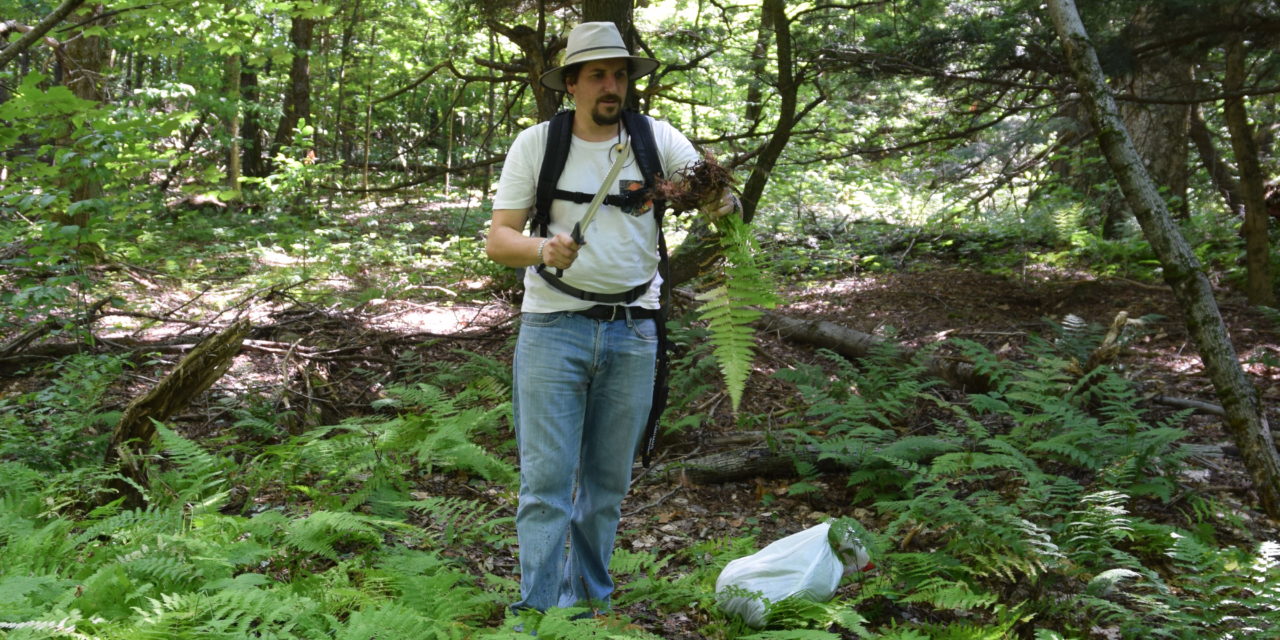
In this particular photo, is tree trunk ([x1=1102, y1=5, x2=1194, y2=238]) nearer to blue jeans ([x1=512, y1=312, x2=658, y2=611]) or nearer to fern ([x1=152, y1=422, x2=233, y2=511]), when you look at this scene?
blue jeans ([x1=512, y1=312, x2=658, y2=611])

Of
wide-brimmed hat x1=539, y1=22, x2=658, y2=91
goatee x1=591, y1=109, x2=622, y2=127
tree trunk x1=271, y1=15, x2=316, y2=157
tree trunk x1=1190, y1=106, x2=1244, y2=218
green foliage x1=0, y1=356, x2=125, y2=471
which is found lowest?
green foliage x1=0, y1=356, x2=125, y2=471

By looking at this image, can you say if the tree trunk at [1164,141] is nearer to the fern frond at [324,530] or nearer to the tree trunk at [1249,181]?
the tree trunk at [1249,181]

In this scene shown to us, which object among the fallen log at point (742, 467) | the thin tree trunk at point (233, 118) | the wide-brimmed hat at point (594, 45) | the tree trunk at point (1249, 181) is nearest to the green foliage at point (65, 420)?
the fallen log at point (742, 467)

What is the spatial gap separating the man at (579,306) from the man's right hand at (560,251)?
19 centimetres

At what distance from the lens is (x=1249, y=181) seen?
7309mm

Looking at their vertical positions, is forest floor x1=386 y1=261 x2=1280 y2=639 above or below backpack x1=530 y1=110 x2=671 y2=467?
below

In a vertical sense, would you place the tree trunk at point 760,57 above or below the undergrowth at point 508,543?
above

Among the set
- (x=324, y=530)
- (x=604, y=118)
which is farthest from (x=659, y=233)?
(x=324, y=530)

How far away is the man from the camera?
10.3 feet

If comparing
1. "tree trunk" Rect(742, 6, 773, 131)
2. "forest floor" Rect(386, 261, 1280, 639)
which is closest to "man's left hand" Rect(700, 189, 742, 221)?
"forest floor" Rect(386, 261, 1280, 639)

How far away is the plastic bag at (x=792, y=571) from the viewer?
348cm

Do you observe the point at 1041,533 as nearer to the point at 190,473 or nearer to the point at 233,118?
the point at 190,473

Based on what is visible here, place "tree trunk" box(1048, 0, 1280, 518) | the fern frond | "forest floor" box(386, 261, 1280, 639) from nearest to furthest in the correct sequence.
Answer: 1. the fern frond
2. "tree trunk" box(1048, 0, 1280, 518)
3. "forest floor" box(386, 261, 1280, 639)

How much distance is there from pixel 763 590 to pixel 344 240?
41.4 ft
